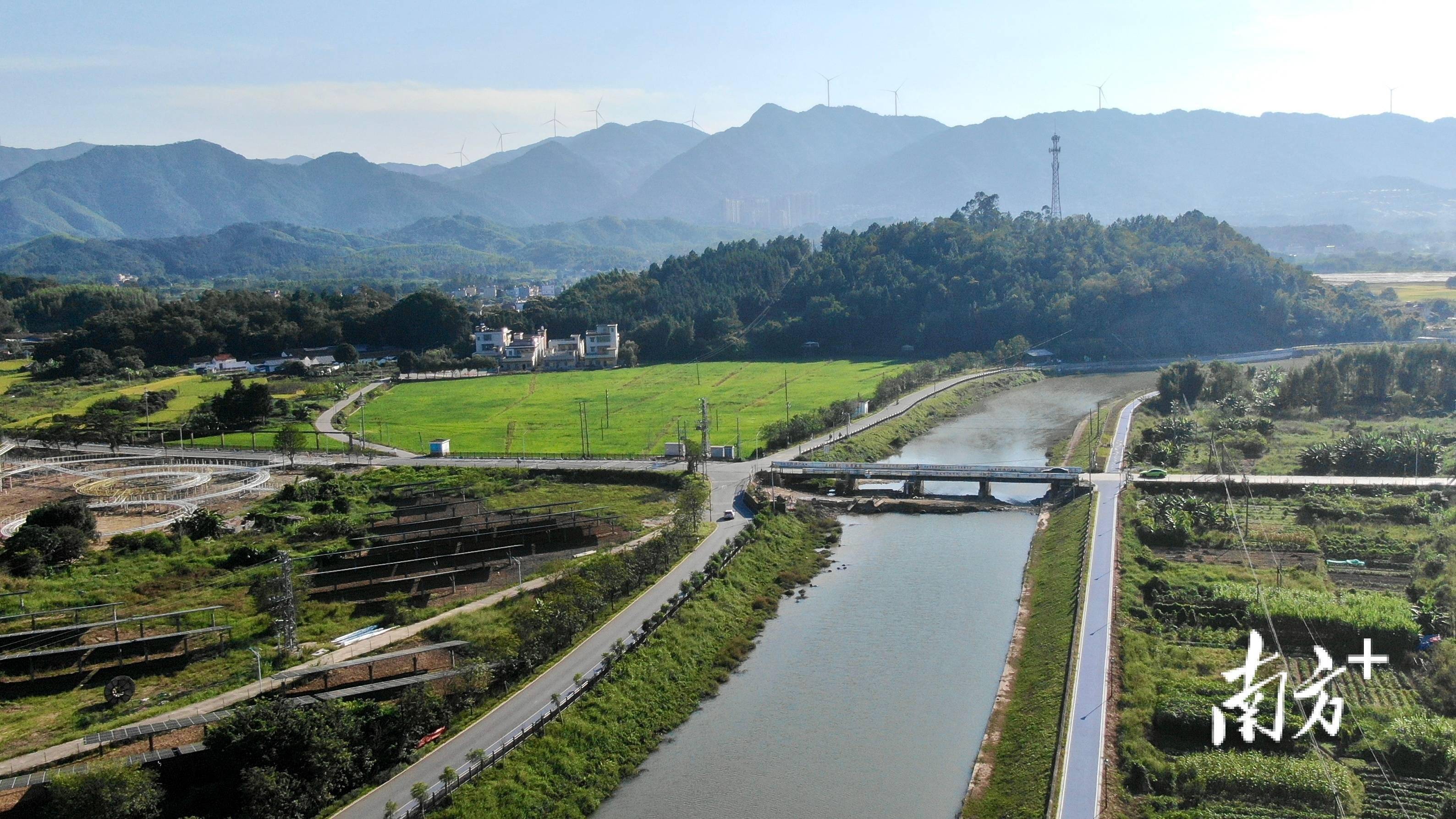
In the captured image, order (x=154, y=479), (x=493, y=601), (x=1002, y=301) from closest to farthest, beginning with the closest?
(x=493, y=601) → (x=154, y=479) → (x=1002, y=301)

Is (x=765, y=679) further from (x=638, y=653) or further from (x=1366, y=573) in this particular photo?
(x=1366, y=573)

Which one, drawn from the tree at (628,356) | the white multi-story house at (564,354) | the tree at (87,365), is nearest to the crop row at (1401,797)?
the white multi-story house at (564,354)

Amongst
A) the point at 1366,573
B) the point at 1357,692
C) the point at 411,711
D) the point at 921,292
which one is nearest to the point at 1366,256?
the point at 921,292

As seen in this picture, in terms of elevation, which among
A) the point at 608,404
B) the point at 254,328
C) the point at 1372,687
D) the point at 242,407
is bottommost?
the point at 1372,687

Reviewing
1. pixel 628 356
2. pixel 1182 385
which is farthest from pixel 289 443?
pixel 1182 385

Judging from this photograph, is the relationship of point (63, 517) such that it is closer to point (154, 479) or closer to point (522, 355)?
point (154, 479)

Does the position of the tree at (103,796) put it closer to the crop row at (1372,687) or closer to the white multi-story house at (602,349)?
the crop row at (1372,687)
